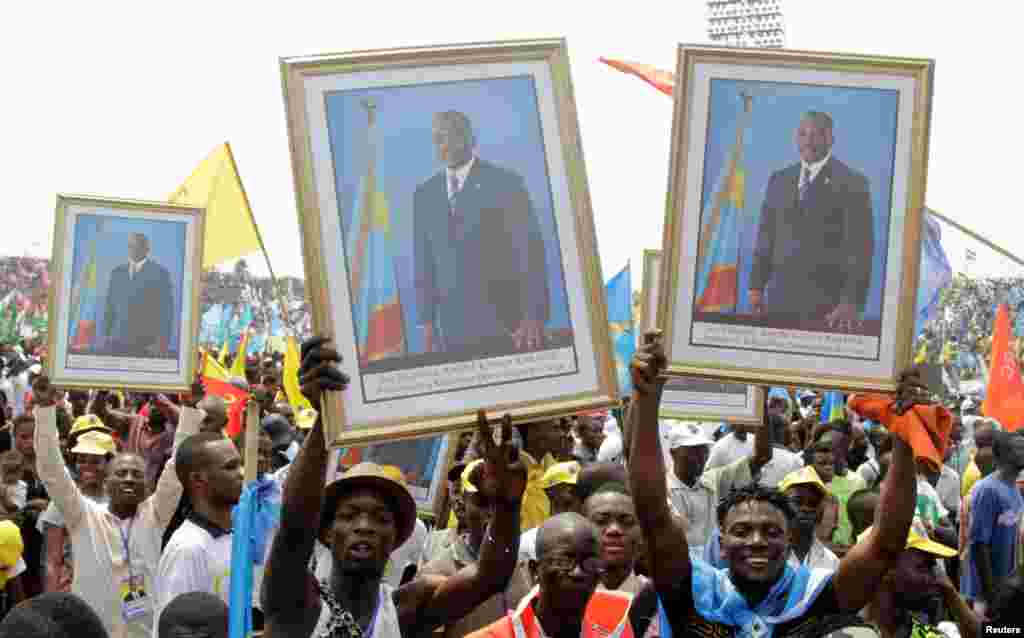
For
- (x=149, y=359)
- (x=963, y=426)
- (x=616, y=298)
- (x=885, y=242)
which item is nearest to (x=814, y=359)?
(x=885, y=242)

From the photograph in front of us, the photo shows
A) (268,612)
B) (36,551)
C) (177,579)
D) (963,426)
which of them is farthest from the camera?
(963,426)

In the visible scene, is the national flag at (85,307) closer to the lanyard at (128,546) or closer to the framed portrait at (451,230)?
the lanyard at (128,546)

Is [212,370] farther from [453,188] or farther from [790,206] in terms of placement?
[790,206]

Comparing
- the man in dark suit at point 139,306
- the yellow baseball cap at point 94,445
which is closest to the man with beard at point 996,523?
the man in dark suit at point 139,306

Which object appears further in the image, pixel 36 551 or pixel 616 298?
pixel 616 298

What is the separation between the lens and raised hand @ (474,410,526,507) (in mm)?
4387

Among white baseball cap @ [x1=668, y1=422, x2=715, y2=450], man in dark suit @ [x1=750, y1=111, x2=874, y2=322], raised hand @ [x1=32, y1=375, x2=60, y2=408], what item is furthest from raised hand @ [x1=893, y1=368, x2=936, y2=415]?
white baseball cap @ [x1=668, y1=422, x2=715, y2=450]

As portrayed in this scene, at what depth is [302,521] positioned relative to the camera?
4.11 m

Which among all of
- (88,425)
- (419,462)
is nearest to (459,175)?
(419,462)

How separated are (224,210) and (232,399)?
102 inches

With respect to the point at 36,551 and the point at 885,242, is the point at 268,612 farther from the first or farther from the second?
the point at 36,551

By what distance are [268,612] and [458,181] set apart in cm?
135

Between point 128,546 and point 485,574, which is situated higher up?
point 485,574

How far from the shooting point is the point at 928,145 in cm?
474
